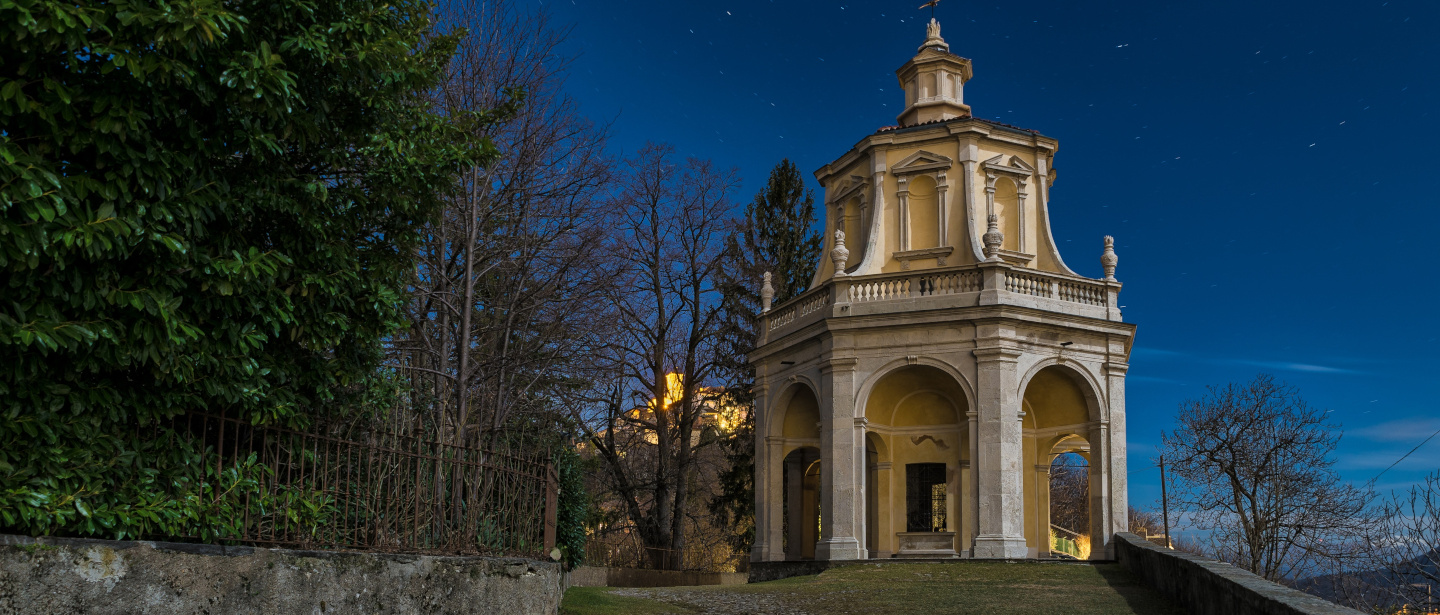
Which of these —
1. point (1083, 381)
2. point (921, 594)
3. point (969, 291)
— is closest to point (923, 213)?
point (969, 291)

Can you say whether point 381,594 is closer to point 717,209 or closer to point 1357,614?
point 1357,614

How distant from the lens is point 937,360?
23.7 m

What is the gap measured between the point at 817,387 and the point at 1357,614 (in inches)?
729

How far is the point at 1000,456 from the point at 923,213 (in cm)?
780

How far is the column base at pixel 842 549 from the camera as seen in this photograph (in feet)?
77.2

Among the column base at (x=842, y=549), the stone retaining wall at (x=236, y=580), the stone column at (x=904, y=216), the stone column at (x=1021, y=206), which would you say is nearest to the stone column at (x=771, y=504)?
the column base at (x=842, y=549)

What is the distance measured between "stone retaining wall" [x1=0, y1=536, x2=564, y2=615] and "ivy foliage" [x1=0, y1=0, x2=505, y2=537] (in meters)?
0.23

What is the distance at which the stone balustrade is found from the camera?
23.7m

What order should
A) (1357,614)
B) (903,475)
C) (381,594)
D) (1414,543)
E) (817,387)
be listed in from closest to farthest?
(1357,614) < (381,594) < (1414,543) < (817,387) < (903,475)

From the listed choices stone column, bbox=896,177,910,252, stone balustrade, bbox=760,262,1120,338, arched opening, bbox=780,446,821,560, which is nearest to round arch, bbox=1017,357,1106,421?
stone balustrade, bbox=760,262,1120,338

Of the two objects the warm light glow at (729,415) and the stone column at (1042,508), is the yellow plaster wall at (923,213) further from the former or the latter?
the warm light glow at (729,415)

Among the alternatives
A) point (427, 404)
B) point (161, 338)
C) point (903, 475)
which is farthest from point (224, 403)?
point (903, 475)

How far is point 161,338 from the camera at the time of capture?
7.25m

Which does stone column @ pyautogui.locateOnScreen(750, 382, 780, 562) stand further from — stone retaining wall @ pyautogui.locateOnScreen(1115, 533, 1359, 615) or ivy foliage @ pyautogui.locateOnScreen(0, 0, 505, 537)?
ivy foliage @ pyautogui.locateOnScreen(0, 0, 505, 537)
